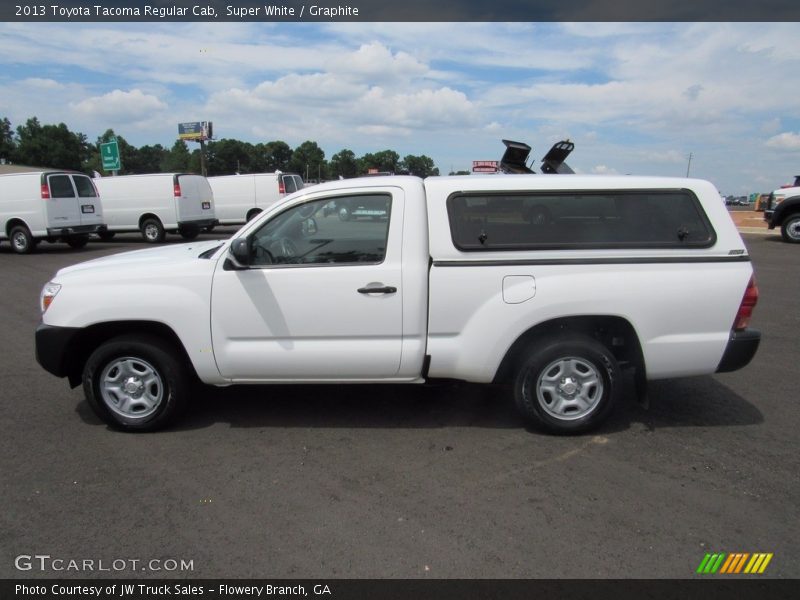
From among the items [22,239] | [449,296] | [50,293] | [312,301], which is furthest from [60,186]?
[449,296]

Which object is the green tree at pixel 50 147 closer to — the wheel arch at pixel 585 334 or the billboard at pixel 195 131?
the billboard at pixel 195 131

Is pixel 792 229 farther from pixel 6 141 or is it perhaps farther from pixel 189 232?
pixel 6 141

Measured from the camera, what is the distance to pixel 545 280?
388 centimetres

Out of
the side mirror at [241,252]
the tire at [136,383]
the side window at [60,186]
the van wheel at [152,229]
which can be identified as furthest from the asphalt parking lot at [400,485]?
the van wheel at [152,229]

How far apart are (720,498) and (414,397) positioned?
92.9 inches

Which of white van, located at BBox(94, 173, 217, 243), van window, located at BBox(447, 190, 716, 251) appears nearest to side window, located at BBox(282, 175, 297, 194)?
white van, located at BBox(94, 173, 217, 243)

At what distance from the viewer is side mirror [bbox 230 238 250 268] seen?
3834mm

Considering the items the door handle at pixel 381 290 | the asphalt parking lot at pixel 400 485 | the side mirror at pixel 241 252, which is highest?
the side mirror at pixel 241 252

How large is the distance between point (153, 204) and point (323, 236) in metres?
15.5

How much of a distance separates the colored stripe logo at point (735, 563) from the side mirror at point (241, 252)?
125 inches

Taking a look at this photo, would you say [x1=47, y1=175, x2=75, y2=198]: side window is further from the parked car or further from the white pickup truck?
the parked car

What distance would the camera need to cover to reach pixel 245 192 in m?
20.6

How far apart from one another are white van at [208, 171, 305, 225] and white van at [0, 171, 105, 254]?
230 inches

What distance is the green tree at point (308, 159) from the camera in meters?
97.8
